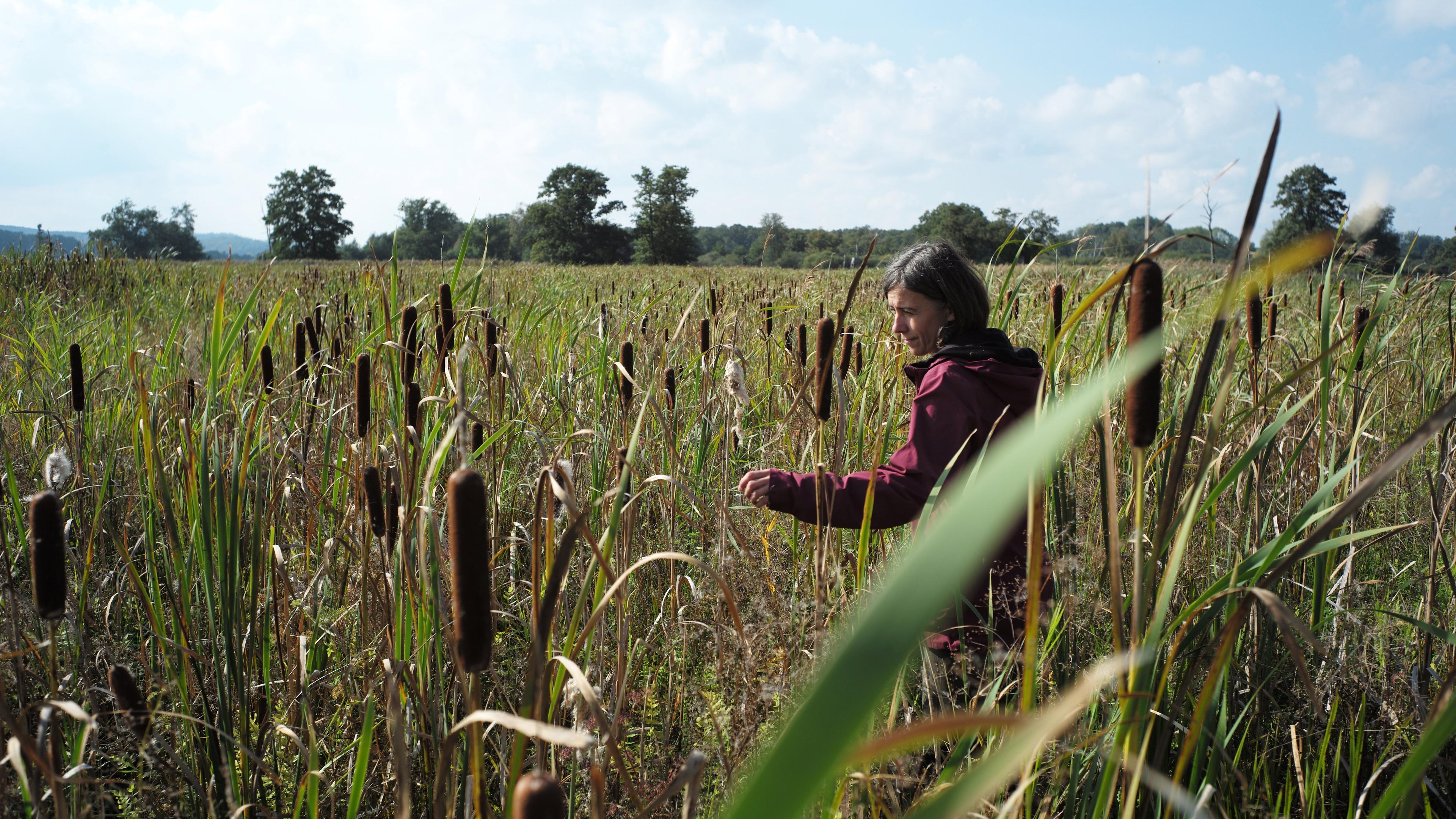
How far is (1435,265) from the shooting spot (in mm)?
3305

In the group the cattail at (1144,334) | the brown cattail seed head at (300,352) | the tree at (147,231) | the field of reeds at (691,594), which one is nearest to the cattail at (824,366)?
the field of reeds at (691,594)

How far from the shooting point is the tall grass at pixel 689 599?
2.12 feet

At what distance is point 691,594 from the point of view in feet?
7.57

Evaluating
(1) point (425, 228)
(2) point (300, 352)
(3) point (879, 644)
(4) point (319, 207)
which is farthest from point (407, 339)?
(1) point (425, 228)

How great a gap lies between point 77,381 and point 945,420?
2097mm

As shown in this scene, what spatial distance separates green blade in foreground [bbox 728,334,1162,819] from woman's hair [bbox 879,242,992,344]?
2112 mm

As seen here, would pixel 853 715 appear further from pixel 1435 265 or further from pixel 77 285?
pixel 77 285

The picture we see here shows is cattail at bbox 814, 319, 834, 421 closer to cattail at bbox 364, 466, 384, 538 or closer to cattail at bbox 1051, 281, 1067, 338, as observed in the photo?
cattail at bbox 1051, 281, 1067, 338

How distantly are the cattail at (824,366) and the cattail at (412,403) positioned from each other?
30.0 inches

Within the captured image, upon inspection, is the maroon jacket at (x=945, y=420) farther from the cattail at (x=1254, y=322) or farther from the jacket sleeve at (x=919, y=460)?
the cattail at (x=1254, y=322)

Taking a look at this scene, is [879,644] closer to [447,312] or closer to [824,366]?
[824,366]

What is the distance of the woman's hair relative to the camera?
2.35m

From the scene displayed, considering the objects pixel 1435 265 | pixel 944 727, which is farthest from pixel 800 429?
pixel 1435 265

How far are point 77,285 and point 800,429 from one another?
760cm
